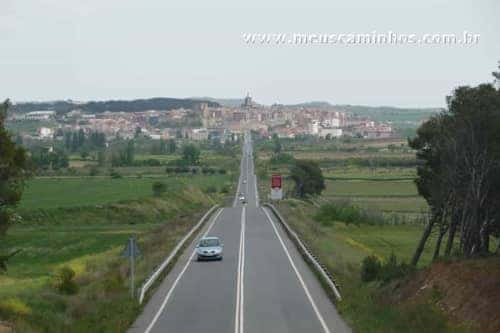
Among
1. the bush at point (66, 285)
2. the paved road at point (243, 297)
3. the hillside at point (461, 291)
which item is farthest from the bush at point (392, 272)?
the bush at point (66, 285)

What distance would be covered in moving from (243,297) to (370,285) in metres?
5.76

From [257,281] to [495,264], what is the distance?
32.8ft

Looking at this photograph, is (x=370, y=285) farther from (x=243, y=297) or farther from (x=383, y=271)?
(x=243, y=297)

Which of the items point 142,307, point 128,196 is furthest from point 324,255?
point 128,196

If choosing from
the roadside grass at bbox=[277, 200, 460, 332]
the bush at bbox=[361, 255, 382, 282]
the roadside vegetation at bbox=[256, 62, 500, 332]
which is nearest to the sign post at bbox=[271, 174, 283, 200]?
the roadside grass at bbox=[277, 200, 460, 332]

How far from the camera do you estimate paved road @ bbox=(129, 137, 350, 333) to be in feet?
70.9

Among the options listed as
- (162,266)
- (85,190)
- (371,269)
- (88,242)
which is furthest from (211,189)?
(371,269)

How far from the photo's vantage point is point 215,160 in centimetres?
19812

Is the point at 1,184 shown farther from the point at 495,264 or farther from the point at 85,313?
the point at 495,264

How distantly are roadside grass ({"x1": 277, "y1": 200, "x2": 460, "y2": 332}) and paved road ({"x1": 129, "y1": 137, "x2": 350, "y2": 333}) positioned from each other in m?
0.64

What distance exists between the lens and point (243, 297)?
88.0 feet

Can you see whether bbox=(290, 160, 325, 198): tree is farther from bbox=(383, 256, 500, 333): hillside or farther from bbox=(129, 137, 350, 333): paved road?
bbox=(383, 256, 500, 333): hillside

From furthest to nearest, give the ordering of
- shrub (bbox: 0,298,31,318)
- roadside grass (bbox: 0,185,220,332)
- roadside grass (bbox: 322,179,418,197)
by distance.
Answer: roadside grass (bbox: 322,179,418,197)
roadside grass (bbox: 0,185,220,332)
shrub (bbox: 0,298,31,318)

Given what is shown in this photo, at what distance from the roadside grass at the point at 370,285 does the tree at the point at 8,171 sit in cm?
871
